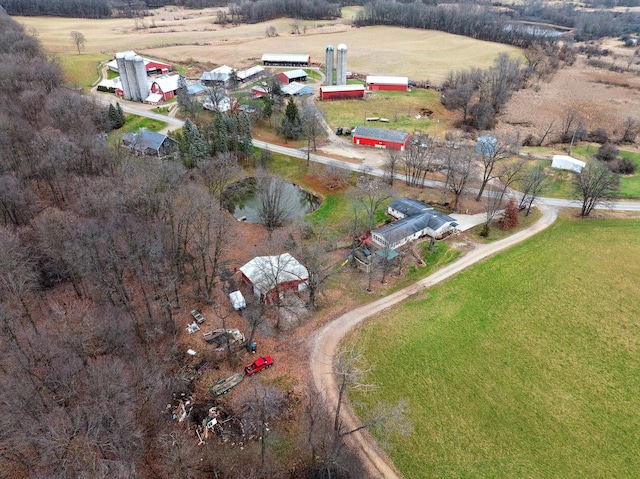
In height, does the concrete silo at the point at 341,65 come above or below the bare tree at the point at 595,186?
above

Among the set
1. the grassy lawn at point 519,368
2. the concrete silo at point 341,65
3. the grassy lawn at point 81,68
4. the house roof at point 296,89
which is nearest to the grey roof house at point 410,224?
the grassy lawn at point 519,368

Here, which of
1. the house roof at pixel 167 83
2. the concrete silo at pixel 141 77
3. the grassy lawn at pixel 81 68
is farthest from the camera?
the grassy lawn at pixel 81 68

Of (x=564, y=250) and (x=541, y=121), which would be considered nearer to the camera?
(x=564, y=250)

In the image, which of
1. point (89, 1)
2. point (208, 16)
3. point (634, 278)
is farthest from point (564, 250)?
point (89, 1)

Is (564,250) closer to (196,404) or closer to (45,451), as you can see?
(196,404)

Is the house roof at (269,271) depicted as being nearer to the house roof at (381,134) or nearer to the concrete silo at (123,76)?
the house roof at (381,134)
